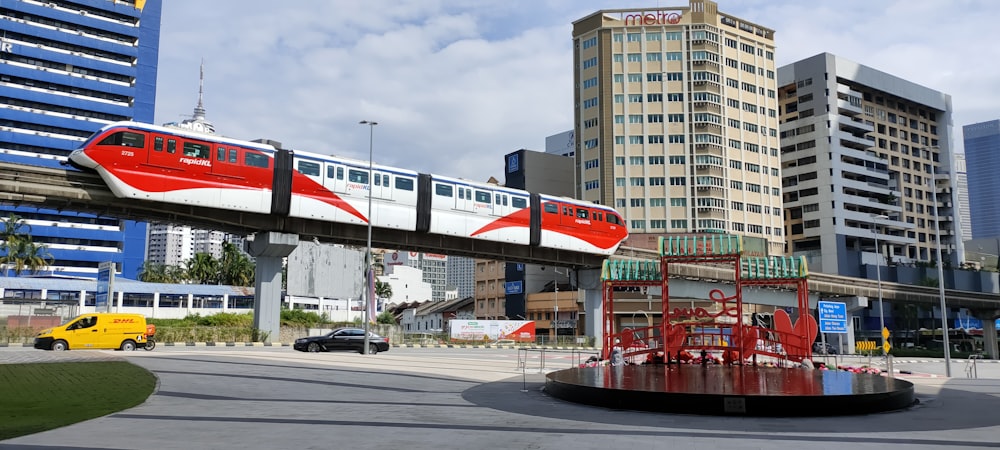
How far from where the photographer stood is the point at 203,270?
112875 mm

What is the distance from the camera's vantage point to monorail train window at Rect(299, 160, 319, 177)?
1614 inches

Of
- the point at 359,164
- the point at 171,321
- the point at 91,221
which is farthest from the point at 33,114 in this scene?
the point at 359,164

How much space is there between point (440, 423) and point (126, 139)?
93.2ft

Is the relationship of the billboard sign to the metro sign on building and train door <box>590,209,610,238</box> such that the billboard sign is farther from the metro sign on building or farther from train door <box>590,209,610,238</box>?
the metro sign on building

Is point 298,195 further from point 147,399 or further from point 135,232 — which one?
point 135,232

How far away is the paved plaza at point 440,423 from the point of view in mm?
10883

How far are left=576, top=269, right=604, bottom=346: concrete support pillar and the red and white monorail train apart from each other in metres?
3.87

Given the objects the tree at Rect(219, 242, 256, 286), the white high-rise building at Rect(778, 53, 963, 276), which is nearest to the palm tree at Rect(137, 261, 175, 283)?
the tree at Rect(219, 242, 256, 286)

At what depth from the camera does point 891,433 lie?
12383mm

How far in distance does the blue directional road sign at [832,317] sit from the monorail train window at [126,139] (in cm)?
3591

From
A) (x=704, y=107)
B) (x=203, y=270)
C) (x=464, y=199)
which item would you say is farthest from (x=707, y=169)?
(x=203, y=270)

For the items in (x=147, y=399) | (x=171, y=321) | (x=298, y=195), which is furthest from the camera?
(x=171, y=321)

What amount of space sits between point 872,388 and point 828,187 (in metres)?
110

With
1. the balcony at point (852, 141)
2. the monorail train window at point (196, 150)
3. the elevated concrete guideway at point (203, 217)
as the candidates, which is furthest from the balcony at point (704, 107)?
the monorail train window at point (196, 150)
